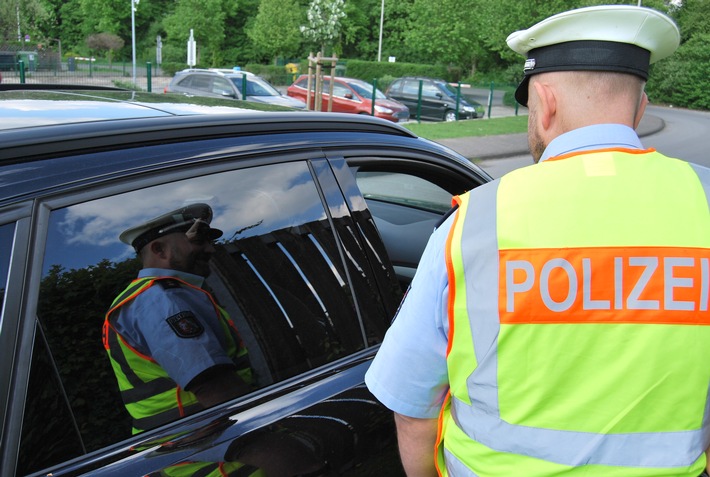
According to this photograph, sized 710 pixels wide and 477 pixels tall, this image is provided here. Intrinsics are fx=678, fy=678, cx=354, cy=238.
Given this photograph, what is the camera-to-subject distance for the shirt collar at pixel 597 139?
1356 mm

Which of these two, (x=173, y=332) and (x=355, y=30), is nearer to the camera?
(x=173, y=332)

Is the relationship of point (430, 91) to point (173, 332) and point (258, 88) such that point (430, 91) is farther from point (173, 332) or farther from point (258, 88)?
point (173, 332)

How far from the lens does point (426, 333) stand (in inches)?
53.2

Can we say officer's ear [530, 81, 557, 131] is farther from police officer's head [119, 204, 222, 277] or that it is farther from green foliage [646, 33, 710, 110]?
green foliage [646, 33, 710, 110]

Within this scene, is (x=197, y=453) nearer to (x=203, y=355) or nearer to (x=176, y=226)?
(x=203, y=355)

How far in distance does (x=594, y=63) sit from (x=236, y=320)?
3.28 ft

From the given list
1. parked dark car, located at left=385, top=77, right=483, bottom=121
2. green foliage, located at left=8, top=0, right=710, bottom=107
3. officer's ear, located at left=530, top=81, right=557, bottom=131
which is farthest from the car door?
green foliage, located at left=8, top=0, right=710, bottom=107

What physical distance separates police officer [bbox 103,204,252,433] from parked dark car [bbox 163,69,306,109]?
56.2ft

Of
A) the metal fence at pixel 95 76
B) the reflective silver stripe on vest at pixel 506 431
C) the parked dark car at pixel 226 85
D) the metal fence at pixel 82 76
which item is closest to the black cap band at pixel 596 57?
the reflective silver stripe on vest at pixel 506 431

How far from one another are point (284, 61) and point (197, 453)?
56487 mm

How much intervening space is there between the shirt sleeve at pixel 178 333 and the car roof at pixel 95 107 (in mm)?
457

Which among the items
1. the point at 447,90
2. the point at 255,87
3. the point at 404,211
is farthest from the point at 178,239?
the point at 447,90

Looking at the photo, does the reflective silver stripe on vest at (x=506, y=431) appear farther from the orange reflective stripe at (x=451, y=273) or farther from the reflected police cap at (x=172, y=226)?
the reflected police cap at (x=172, y=226)

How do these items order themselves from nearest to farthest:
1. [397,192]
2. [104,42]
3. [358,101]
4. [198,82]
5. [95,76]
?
[397,192] → [198,82] → [358,101] → [95,76] → [104,42]
